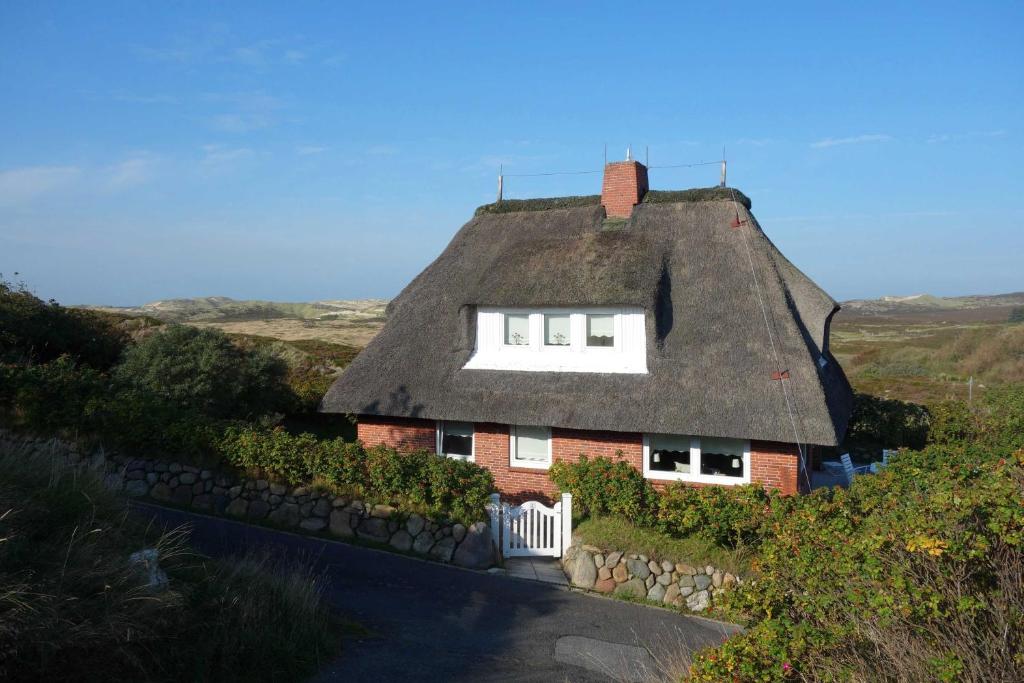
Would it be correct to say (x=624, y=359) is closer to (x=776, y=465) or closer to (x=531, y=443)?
(x=531, y=443)

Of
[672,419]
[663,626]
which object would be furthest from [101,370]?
[663,626]

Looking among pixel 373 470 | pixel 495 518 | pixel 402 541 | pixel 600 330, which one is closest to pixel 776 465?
pixel 600 330

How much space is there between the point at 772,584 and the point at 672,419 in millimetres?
7616

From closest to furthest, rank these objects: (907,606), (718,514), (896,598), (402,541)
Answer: (907,606) < (896,598) < (718,514) < (402,541)

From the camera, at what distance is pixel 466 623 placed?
9.45m

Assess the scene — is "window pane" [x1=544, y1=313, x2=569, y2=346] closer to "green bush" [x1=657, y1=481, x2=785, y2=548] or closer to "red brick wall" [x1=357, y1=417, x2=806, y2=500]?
"red brick wall" [x1=357, y1=417, x2=806, y2=500]

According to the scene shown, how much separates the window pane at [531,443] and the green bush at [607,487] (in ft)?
3.39

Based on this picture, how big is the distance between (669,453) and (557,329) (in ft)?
11.5

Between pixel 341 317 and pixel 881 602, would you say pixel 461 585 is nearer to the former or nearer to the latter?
pixel 881 602

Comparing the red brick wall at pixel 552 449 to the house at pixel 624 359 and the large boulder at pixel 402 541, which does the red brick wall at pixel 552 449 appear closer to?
the house at pixel 624 359

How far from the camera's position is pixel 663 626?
10.2 meters

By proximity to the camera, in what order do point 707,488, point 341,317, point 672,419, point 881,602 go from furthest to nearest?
point 341,317
point 672,419
point 707,488
point 881,602

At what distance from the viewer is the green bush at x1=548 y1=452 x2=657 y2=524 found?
12617 mm

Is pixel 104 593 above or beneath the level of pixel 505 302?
beneath
